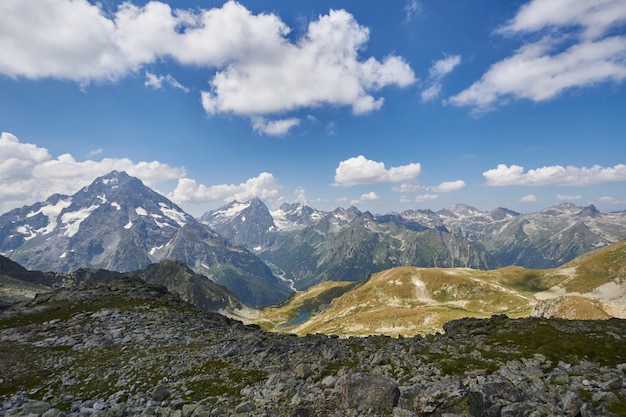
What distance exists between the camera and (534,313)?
98188 millimetres

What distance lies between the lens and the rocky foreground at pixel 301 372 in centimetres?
1484

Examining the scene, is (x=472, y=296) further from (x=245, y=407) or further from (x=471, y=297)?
(x=245, y=407)

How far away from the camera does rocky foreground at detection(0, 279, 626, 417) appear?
1484cm

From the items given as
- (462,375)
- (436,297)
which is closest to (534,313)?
(436,297)

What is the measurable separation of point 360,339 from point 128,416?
22.2 metres

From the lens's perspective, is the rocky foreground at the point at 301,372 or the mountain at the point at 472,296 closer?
the rocky foreground at the point at 301,372

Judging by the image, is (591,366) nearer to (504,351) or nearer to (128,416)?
(504,351)

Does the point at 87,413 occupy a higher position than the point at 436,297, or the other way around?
the point at 87,413

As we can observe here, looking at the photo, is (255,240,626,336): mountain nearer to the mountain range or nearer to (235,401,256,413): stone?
the mountain range

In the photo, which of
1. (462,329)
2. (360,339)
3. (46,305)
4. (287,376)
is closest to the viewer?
(287,376)

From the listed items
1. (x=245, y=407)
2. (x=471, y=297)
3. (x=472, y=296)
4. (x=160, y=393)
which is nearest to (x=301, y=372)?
(x=245, y=407)

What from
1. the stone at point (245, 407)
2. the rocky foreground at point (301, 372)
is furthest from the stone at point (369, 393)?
the stone at point (245, 407)

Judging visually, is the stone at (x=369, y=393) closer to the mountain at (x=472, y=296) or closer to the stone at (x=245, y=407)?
the stone at (x=245, y=407)

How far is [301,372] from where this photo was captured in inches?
779
